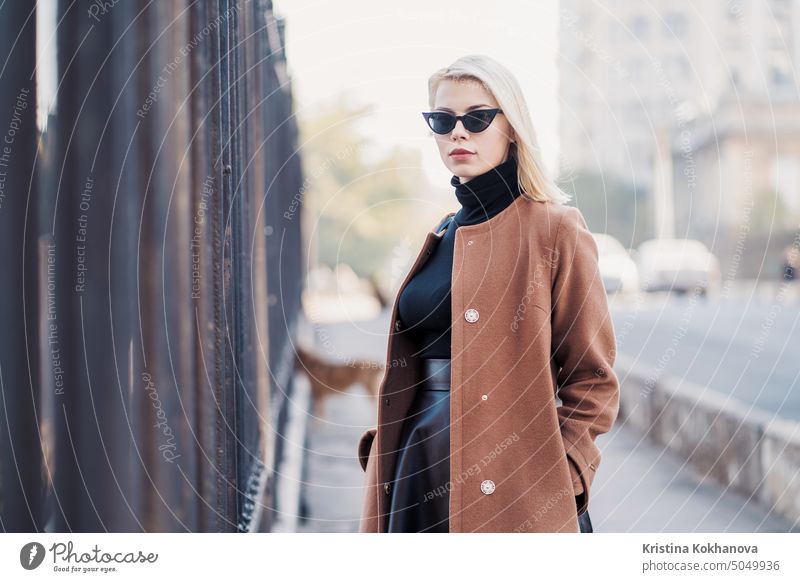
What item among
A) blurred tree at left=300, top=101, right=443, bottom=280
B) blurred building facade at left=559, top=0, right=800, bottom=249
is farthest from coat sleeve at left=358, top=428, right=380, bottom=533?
blurred building facade at left=559, top=0, right=800, bottom=249

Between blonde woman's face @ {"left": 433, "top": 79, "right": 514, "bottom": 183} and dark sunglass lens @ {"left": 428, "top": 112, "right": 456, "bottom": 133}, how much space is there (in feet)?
0.03

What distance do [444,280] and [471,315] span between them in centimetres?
11

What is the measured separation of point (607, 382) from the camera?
2.02m

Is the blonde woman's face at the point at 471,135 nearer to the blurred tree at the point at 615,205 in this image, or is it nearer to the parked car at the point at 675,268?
the parked car at the point at 675,268

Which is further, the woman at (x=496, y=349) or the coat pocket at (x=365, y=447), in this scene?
the coat pocket at (x=365, y=447)

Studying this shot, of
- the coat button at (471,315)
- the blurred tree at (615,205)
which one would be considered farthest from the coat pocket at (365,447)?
the blurred tree at (615,205)

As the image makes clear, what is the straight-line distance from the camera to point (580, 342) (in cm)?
199

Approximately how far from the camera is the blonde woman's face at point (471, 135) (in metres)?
2.05

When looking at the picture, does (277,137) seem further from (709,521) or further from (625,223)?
(625,223)

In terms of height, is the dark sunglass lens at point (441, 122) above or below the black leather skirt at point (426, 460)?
above

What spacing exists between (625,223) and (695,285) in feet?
85.1

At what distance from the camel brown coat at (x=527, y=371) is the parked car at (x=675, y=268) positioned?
1865 centimetres

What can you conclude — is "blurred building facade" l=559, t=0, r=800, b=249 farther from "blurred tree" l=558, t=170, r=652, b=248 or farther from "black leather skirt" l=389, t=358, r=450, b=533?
"black leather skirt" l=389, t=358, r=450, b=533
